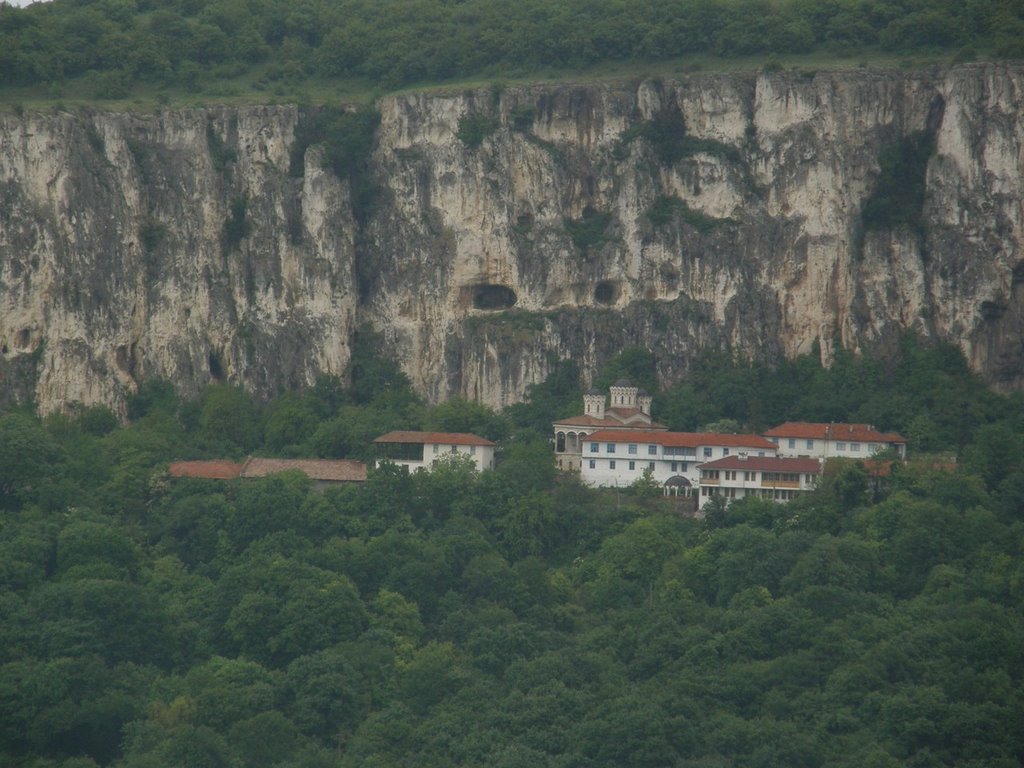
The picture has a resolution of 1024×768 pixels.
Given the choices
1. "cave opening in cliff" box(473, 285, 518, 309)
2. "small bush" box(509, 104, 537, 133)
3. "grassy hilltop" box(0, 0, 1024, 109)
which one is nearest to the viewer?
"cave opening in cliff" box(473, 285, 518, 309)

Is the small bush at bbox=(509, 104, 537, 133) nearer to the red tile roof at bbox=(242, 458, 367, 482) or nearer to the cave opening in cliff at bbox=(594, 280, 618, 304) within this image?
the cave opening in cliff at bbox=(594, 280, 618, 304)

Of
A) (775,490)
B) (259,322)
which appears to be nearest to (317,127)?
(259,322)

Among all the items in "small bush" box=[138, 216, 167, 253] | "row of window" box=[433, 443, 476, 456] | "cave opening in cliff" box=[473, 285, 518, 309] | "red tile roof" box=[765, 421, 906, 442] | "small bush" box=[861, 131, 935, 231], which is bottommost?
"row of window" box=[433, 443, 476, 456]

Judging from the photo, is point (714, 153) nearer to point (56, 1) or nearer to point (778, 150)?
A: point (778, 150)

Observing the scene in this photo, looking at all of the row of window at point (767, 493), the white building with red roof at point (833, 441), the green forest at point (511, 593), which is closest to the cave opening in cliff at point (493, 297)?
the green forest at point (511, 593)

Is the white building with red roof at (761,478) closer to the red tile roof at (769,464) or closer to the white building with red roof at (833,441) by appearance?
the red tile roof at (769,464)

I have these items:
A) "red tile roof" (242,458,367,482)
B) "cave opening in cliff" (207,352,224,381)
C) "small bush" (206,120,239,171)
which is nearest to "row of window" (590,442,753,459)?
"red tile roof" (242,458,367,482)
